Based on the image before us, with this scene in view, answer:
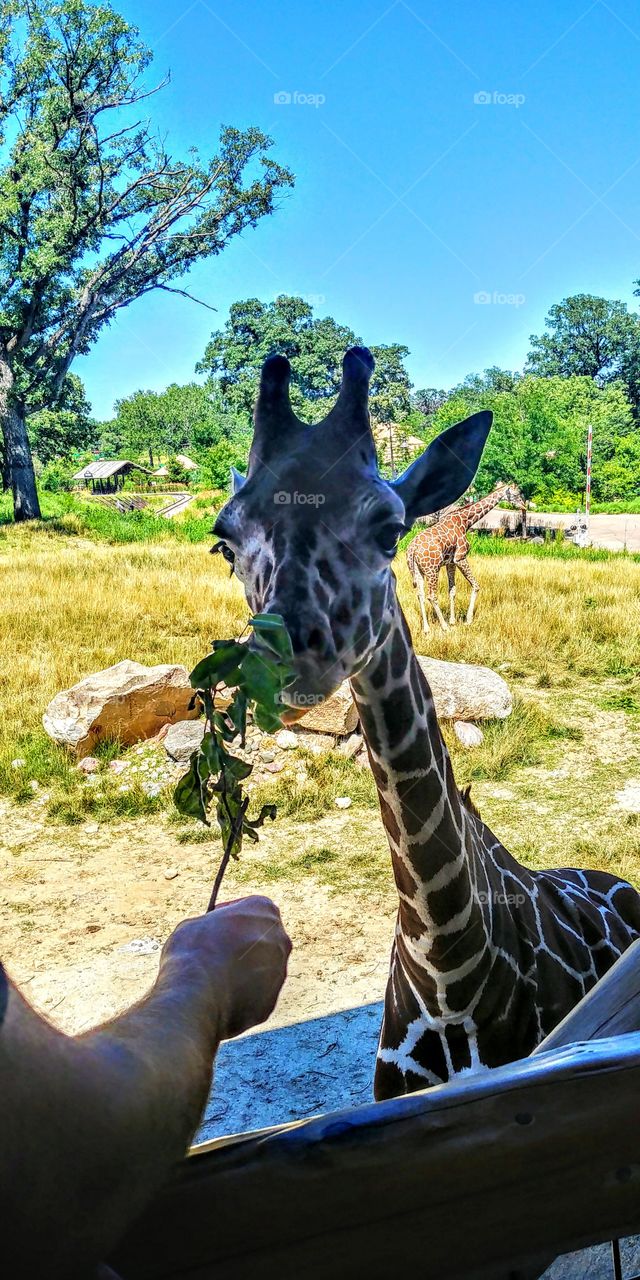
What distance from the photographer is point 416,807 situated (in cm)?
204

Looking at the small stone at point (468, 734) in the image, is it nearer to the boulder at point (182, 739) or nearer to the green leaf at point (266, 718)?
the boulder at point (182, 739)

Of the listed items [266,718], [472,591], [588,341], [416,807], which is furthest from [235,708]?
[588,341]

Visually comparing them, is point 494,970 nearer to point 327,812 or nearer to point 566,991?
point 566,991

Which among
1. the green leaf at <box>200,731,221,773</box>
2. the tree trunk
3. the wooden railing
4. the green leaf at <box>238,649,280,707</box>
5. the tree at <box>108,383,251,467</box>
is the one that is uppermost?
the tree at <box>108,383,251,467</box>

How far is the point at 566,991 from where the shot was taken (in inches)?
91.2

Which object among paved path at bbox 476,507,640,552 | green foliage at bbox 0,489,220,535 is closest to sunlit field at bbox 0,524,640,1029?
green foliage at bbox 0,489,220,535

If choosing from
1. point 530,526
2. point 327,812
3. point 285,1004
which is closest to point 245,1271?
point 285,1004

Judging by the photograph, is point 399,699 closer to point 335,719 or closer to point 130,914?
point 130,914

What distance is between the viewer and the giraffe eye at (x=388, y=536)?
6.31 ft

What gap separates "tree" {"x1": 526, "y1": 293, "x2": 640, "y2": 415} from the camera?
42812 millimetres

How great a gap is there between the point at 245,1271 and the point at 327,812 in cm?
557

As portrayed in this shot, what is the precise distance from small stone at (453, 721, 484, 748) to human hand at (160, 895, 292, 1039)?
6.33 m

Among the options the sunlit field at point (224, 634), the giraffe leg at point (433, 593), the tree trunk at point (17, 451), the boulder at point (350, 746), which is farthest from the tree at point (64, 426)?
the boulder at point (350, 746)

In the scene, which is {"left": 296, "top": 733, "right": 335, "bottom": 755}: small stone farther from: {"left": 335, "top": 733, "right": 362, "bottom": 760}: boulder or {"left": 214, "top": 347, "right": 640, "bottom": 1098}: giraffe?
{"left": 214, "top": 347, "right": 640, "bottom": 1098}: giraffe
